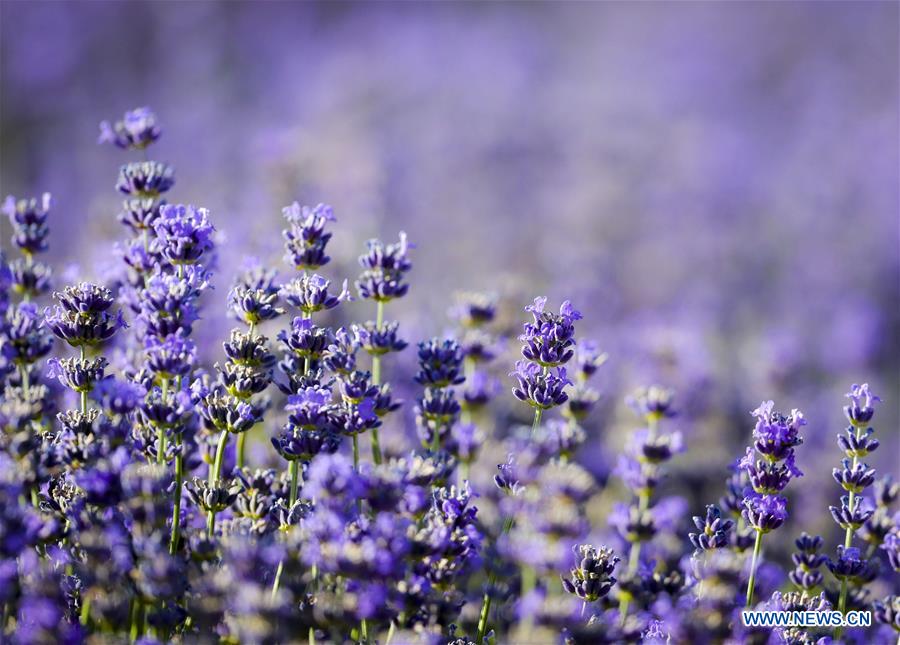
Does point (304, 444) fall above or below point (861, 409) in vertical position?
below

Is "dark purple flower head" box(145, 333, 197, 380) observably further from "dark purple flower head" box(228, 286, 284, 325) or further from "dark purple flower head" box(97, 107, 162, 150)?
"dark purple flower head" box(97, 107, 162, 150)

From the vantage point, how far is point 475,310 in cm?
278

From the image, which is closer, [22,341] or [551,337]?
[22,341]

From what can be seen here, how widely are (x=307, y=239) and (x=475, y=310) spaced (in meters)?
0.78

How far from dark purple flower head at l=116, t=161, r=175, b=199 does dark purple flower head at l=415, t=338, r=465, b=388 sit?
74 centimetres

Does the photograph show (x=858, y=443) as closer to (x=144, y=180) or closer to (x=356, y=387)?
(x=356, y=387)

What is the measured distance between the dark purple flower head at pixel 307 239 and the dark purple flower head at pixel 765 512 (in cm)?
102

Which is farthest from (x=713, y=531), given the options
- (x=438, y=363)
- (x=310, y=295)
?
(x=310, y=295)

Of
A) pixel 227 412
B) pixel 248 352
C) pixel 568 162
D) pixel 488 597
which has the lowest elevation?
pixel 488 597

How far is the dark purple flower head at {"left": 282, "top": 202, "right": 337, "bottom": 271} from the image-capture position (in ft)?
6.94

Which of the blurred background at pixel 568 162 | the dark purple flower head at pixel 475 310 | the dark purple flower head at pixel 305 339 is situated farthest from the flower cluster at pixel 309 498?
the dark purple flower head at pixel 475 310

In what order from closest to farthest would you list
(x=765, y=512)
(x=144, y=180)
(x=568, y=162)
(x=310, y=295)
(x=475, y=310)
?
(x=765, y=512) < (x=310, y=295) < (x=144, y=180) < (x=475, y=310) < (x=568, y=162)

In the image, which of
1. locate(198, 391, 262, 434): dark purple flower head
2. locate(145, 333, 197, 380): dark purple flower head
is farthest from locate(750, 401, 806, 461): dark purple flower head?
locate(145, 333, 197, 380): dark purple flower head

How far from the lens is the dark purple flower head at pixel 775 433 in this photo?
1.91 metres
